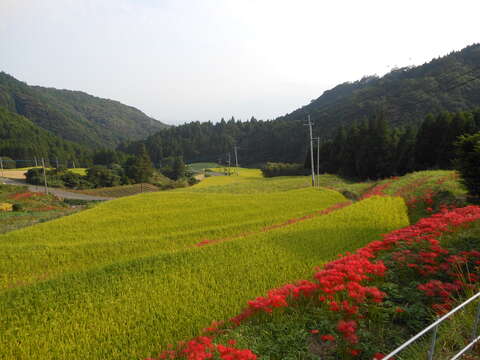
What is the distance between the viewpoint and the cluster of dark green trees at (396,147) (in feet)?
98.1

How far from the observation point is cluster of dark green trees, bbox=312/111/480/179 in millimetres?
29906

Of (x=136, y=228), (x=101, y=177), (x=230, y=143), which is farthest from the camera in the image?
(x=230, y=143)

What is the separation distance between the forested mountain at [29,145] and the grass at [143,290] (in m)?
96.7

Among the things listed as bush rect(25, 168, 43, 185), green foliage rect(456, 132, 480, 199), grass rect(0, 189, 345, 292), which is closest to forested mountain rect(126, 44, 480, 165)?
green foliage rect(456, 132, 480, 199)

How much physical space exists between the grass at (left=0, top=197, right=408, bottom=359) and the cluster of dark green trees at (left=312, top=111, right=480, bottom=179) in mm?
25762

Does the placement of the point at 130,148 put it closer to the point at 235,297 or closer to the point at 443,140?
the point at 443,140

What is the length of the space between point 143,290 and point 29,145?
358 ft

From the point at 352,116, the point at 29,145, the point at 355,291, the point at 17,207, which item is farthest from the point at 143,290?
the point at 29,145

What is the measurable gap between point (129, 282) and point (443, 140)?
36474 mm

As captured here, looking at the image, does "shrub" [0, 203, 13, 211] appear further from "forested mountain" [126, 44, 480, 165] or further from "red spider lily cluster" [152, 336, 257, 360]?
"forested mountain" [126, 44, 480, 165]

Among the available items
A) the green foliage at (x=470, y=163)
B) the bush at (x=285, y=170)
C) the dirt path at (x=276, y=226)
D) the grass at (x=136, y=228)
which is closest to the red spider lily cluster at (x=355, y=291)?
the dirt path at (x=276, y=226)

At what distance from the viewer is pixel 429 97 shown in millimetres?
61438

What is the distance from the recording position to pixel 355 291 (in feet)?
14.1

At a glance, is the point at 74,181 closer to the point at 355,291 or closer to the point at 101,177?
the point at 101,177
